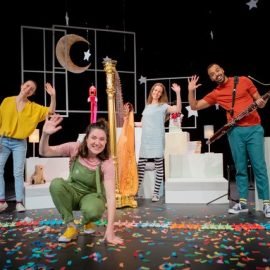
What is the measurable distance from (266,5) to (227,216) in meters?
4.60

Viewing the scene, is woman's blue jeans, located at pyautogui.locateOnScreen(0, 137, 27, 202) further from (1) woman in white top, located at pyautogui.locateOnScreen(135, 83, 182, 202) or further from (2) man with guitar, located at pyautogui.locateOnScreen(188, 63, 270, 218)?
(2) man with guitar, located at pyautogui.locateOnScreen(188, 63, 270, 218)

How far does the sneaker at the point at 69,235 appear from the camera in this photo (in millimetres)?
2395

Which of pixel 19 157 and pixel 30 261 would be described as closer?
pixel 30 261

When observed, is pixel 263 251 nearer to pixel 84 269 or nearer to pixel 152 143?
pixel 84 269

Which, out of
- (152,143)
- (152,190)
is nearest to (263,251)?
(152,143)

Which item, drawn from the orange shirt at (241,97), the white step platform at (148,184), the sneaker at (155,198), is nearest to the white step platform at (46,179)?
the white step platform at (148,184)

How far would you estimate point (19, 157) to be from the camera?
12.5ft

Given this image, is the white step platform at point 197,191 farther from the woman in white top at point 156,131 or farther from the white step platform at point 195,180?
the woman in white top at point 156,131

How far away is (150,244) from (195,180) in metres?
2.16

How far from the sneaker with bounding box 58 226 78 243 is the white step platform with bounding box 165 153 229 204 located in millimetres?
1973

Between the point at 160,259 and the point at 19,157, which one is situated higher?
the point at 19,157

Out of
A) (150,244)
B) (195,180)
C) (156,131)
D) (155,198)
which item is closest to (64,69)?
(156,131)

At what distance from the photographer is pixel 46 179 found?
457cm

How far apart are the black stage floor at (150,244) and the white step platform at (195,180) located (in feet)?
2.38
